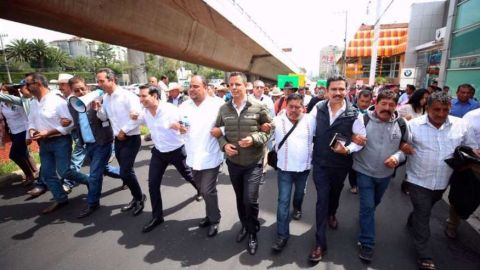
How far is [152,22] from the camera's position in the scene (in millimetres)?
8375

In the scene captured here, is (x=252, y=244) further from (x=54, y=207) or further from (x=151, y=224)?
(x=54, y=207)

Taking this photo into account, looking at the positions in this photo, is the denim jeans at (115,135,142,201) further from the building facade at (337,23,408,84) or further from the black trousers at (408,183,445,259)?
the building facade at (337,23,408,84)

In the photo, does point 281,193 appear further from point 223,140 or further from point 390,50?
point 390,50

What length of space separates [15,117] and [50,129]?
188cm

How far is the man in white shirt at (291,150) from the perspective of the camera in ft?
9.65

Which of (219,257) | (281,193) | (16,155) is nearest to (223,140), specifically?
(281,193)

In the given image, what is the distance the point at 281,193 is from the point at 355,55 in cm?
3008

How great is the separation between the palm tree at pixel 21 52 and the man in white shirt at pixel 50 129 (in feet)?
206

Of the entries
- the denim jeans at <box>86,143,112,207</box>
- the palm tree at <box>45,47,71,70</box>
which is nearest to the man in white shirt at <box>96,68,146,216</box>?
the denim jeans at <box>86,143,112,207</box>

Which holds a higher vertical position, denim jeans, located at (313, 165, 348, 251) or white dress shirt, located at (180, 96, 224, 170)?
white dress shirt, located at (180, 96, 224, 170)

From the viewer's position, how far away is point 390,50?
88.8 feet

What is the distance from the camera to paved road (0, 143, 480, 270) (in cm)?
295

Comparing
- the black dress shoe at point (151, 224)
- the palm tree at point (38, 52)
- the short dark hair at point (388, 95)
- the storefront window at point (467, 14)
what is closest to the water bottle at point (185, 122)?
the black dress shoe at point (151, 224)

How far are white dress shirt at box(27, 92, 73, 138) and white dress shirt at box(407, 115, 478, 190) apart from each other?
4.61 metres
